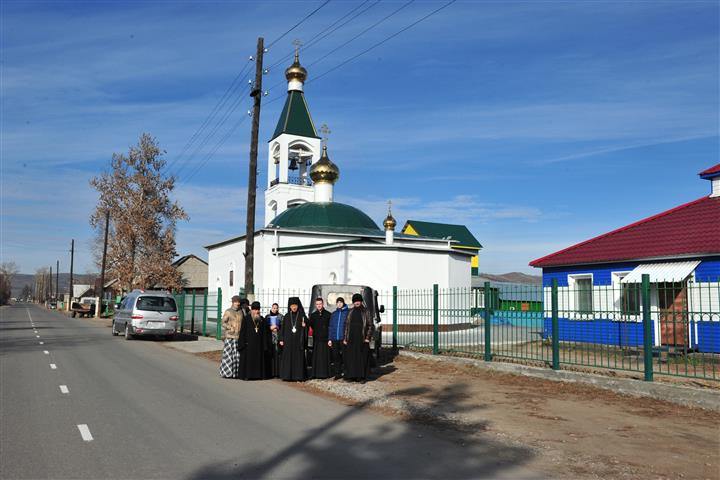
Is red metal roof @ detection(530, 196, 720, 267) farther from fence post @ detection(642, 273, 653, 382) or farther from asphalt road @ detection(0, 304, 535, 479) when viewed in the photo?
asphalt road @ detection(0, 304, 535, 479)

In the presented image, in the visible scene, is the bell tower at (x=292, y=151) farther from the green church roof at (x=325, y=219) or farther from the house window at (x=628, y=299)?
the house window at (x=628, y=299)

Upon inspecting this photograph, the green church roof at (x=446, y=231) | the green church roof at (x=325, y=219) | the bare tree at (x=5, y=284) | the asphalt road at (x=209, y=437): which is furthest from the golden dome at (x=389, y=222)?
the bare tree at (x=5, y=284)

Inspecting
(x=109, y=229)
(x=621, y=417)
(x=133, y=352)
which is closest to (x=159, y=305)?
(x=133, y=352)

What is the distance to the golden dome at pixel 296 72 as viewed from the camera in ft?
143

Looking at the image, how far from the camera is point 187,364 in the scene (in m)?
15.8

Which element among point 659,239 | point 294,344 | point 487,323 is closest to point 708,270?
point 659,239

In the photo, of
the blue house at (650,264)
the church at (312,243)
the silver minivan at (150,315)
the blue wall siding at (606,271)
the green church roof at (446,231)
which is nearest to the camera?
the blue house at (650,264)

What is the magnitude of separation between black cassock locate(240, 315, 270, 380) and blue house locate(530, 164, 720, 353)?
24.5 ft

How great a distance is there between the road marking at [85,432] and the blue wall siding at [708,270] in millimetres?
15132

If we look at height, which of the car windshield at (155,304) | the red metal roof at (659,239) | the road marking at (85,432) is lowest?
the road marking at (85,432)

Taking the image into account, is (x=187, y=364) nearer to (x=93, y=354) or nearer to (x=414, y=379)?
(x=93, y=354)

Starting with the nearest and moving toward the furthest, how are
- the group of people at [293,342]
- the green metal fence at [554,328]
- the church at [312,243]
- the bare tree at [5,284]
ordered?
the green metal fence at [554,328]
the group of people at [293,342]
the church at [312,243]
the bare tree at [5,284]

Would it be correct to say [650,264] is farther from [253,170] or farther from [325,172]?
[325,172]

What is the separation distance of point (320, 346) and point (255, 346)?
4.40ft
